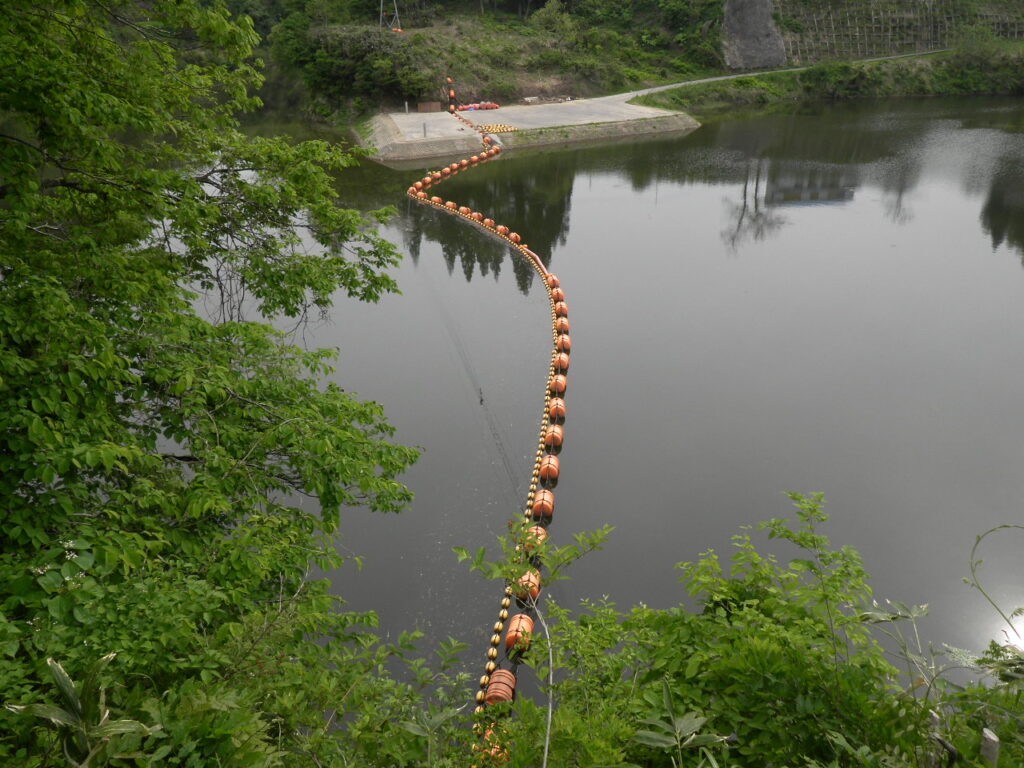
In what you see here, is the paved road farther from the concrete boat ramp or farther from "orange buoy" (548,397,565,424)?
"orange buoy" (548,397,565,424)

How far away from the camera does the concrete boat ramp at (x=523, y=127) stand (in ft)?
116

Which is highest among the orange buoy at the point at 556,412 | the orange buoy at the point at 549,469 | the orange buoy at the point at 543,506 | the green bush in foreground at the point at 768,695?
the green bush in foreground at the point at 768,695

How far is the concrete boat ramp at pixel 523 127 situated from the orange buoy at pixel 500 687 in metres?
30.2

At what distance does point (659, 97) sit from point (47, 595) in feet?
165

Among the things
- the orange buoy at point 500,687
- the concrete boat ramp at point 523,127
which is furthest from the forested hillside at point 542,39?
the orange buoy at point 500,687

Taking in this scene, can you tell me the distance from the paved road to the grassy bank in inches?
263

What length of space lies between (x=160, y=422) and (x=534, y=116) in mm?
39354

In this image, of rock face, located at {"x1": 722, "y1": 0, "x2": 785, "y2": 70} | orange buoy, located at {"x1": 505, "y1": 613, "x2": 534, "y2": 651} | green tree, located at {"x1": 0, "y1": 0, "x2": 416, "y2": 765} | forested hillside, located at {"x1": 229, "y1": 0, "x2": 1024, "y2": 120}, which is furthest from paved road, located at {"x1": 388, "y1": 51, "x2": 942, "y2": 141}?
orange buoy, located at {"x1": 505, "y1": 613, "x2": 534, "y2": 651}

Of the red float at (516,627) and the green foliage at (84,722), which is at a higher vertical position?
the green foliage at (84,722)

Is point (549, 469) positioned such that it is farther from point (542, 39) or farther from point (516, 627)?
point (542, 39)

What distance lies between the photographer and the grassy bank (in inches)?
1948

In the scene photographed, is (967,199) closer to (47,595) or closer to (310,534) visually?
(310,534)

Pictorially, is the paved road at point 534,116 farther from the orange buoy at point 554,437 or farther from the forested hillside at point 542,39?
the orange buoy at point 554,437

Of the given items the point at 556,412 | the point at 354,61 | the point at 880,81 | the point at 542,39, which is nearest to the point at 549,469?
the point at 556,412
